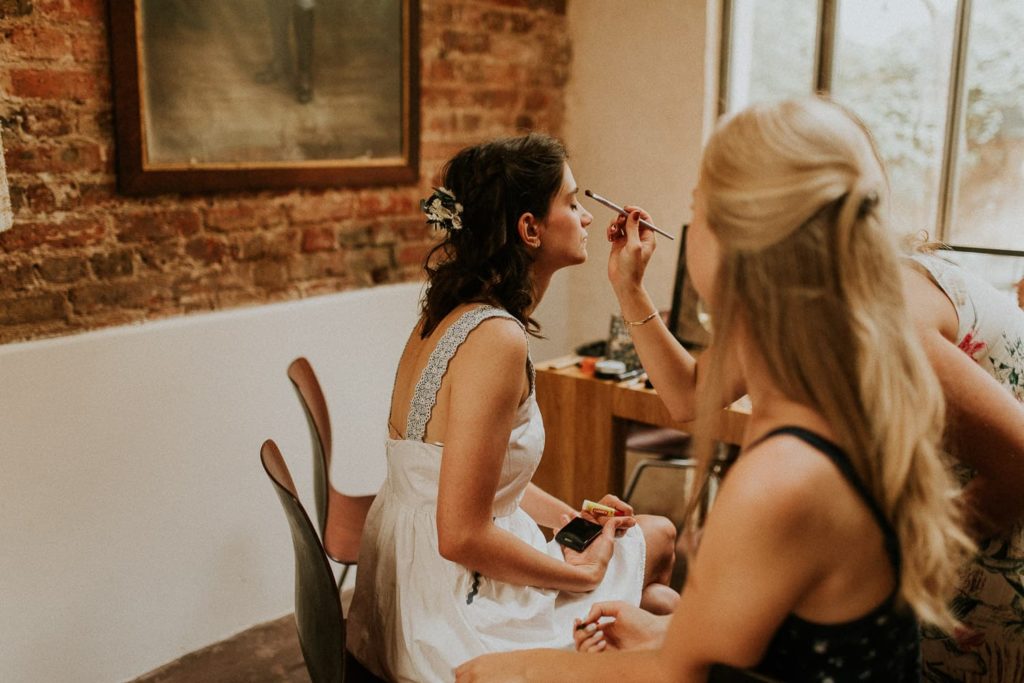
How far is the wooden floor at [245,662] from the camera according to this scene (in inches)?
100

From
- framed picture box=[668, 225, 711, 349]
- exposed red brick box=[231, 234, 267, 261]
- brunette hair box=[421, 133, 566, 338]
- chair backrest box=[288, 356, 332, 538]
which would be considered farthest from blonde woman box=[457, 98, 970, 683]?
framed picture box=[668, 225, 711, 349]

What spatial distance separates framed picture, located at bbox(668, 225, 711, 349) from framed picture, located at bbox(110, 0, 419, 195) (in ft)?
3.24

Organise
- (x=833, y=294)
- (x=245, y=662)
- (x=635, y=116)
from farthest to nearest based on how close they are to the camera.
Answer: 1. (x=635, y=116)
2. (x=245, y=662)
3. (x=833, y=294)

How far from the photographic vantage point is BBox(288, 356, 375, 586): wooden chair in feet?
7.27

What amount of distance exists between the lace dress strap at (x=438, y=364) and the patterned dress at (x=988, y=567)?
0.73 m

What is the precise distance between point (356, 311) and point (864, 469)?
223 centimetres

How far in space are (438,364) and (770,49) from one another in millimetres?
2413

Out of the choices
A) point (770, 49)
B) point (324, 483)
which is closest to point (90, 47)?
point (324, 483)

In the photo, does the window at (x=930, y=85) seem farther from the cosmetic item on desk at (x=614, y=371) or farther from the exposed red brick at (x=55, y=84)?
the exposed red brick at (x=55, y=84)

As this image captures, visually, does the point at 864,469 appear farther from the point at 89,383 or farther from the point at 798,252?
the point at 89,383

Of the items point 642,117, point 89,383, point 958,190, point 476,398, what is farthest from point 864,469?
point 642,117

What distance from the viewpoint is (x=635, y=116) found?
12.1ft

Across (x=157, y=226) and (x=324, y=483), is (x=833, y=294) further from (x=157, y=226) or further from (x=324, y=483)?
(x=157, y=226)

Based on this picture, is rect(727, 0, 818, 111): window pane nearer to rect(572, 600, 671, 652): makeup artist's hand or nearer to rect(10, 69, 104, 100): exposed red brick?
rect(10, 69, 104, 100): exposed red brick
